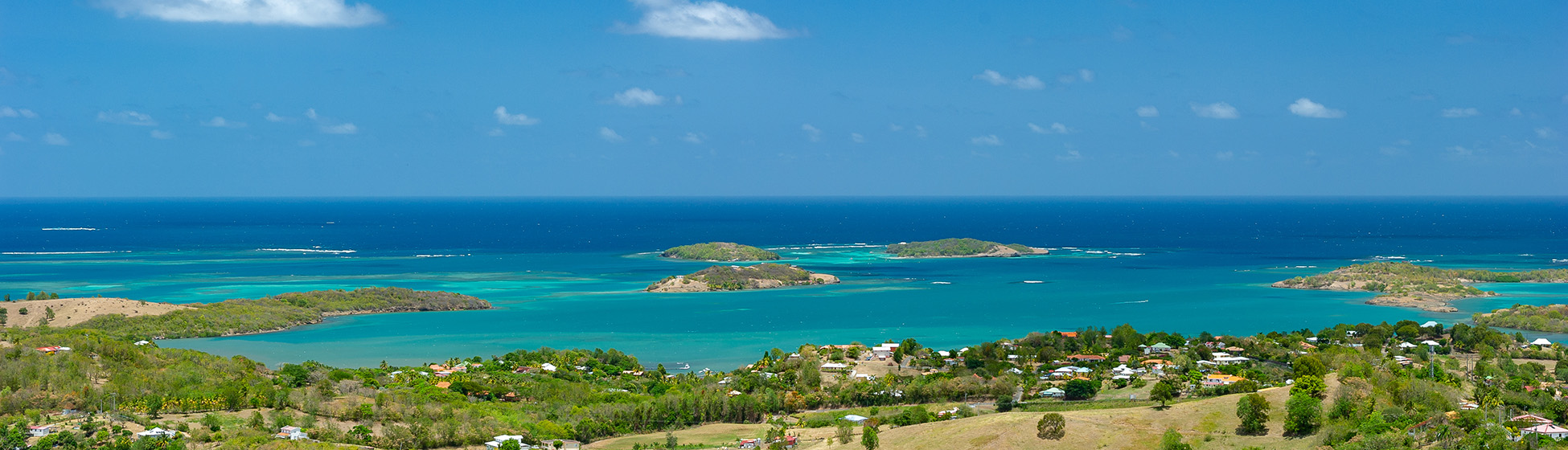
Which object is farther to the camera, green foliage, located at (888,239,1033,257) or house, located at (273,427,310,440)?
green foliage, located at (888,239,1033,257)

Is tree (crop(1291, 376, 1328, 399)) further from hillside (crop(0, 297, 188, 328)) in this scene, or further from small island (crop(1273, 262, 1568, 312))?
hillside (crop(0, 297, 188, 328))

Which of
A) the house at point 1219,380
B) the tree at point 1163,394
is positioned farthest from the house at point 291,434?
the house at point 1219,380

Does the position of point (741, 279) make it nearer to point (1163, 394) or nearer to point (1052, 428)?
point (1163, 394)

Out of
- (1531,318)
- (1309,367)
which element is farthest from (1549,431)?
(1531,318)

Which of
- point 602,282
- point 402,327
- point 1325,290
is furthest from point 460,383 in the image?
point 1325,290

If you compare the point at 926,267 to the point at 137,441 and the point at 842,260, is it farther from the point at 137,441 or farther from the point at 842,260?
the point at 137,441

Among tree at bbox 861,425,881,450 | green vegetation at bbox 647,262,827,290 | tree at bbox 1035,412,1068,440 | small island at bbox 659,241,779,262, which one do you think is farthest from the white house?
small island at bbox 659,241,779,262
